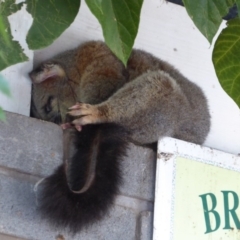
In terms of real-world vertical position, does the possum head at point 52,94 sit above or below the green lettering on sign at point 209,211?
above

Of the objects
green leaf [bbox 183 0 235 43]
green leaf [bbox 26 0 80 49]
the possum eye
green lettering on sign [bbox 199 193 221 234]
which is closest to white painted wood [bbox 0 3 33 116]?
the possum eye

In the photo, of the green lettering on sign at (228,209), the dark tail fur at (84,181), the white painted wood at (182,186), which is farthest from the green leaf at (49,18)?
the green lettering on sign at (228,209)

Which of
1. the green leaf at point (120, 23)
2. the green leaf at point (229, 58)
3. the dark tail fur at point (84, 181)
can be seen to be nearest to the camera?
Result: the green leaf at point (120, 23)

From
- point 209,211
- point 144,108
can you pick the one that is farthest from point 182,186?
point 144,108

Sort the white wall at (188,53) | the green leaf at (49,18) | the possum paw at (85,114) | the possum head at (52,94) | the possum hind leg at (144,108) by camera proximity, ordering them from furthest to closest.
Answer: the white wall at (188,53) < the possum head at (52,94) < the possum hind leg at (144,108) < the possum paw at (85,114) < the green leaf at (49,18)

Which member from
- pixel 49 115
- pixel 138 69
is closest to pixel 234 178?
pixel 138 69

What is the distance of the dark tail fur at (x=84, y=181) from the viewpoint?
2488 millimetres

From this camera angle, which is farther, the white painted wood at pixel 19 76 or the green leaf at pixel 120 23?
the white painted wood at pixel 19 76

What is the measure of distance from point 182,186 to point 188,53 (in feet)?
2.98

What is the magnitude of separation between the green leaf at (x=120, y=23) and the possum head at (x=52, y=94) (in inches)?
60.0

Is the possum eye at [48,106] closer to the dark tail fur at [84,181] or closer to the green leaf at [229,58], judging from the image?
the dark tail fur at [84,181]

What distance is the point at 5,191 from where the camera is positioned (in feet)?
8.42

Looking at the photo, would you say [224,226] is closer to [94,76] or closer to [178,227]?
[178,227]

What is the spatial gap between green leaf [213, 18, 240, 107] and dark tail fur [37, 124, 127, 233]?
34.1 inches
